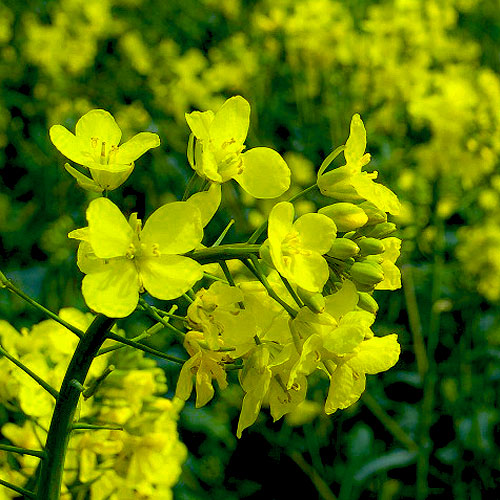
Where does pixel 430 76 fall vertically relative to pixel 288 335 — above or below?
below

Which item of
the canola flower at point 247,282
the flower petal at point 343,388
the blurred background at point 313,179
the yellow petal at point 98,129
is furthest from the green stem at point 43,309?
the blurred background at point 313,179

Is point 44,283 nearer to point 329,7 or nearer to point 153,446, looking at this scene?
point 153,446

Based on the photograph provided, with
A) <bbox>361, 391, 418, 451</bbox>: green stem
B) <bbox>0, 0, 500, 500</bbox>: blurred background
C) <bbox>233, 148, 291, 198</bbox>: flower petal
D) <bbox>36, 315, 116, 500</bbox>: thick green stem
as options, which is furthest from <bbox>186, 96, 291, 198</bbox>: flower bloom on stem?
<bbox>361, 391, 418, 451</bbox>: green stem

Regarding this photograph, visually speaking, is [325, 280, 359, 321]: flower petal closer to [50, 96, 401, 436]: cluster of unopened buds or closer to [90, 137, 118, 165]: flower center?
[50, 96, 401, 436]: cluster of unopened buds

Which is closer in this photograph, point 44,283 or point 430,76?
point 44,283

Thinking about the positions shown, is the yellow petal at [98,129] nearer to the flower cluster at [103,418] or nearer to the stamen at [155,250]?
the stamen at [155,250]

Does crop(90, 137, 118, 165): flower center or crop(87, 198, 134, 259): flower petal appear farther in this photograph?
crop(90, 137, 118, 165): flower center

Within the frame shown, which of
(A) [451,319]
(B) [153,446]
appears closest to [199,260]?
(B) [153,446]

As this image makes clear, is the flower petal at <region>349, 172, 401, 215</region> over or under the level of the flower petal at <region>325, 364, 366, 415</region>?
over
